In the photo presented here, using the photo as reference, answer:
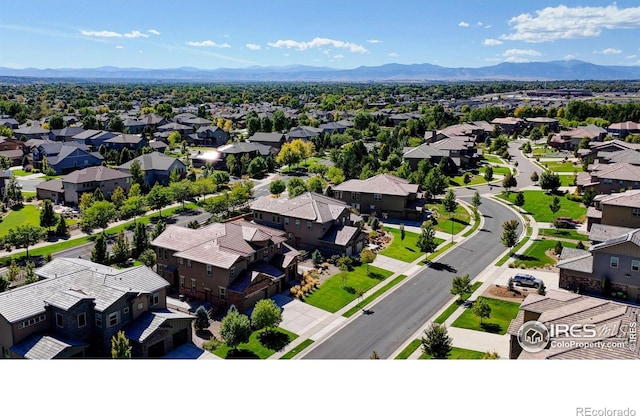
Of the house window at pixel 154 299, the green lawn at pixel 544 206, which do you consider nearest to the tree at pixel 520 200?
the green lawn at pixel 544 206

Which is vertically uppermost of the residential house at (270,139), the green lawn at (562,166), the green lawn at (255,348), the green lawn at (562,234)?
the residential house at (270,139)

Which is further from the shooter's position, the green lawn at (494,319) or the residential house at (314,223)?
the residential house at (314,223)

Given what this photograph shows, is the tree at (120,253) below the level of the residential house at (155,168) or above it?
below

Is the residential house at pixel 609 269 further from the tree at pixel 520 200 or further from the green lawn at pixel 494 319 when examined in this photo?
the tree at pixel 520 200

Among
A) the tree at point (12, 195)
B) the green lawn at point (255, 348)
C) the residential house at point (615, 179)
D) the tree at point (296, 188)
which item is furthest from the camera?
the tree at point (12, 195)

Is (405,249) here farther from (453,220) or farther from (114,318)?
(114,318)

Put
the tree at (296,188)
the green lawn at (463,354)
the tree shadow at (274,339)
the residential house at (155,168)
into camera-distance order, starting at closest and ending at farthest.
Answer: the green lawn at (463,354) → the tree shadow at (274,339) → the tree at (296,188) → the residential house at (155,168)
